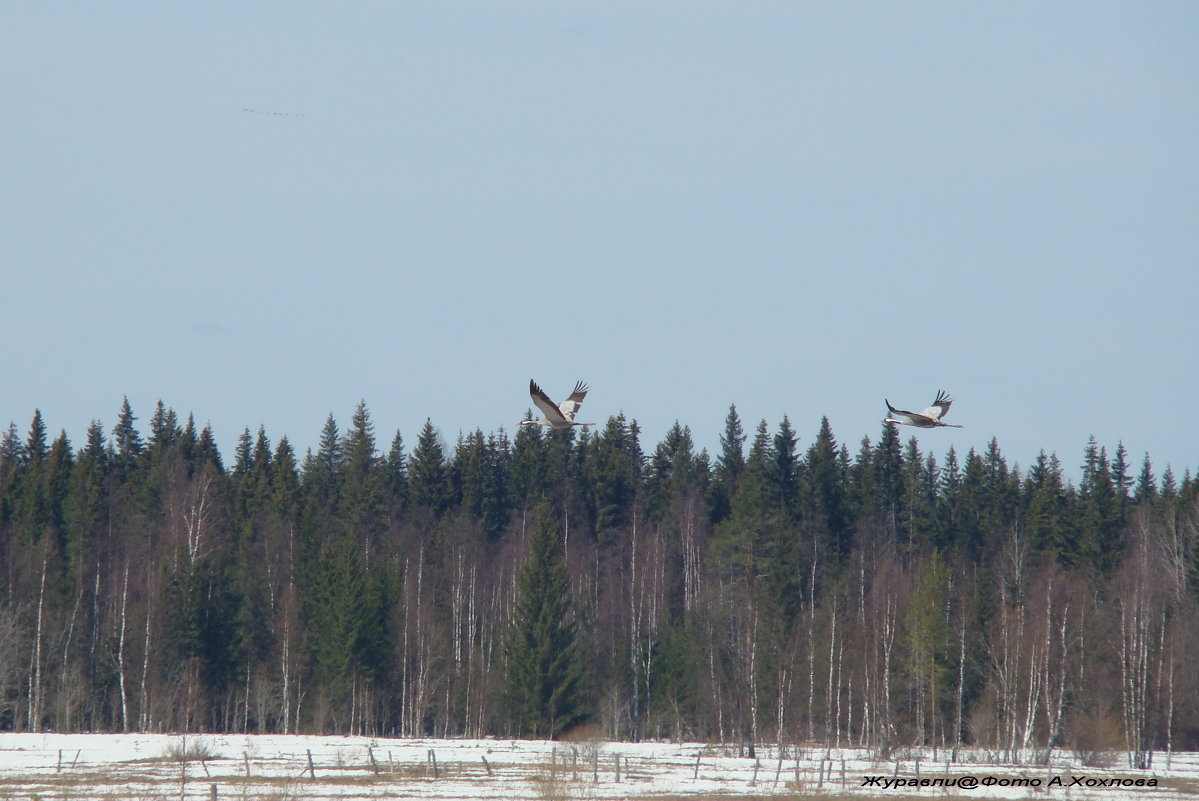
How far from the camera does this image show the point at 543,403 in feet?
95.9

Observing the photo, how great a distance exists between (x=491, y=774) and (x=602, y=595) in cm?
3934

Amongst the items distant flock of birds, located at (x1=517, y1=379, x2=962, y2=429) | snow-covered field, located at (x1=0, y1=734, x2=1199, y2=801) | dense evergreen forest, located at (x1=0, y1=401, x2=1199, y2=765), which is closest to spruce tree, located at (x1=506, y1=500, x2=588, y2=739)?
dense evergreen forest, located at (x1=0, y1=401, x2=1199, y2=765)

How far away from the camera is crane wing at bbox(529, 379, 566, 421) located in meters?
28.8

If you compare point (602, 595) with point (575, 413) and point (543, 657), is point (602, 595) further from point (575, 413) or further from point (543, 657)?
point (575, 413)

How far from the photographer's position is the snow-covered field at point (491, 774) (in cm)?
Answer: 3472

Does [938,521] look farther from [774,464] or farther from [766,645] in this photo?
[766,645]

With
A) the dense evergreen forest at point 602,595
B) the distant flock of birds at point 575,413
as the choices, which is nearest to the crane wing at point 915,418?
A: the distant flock of birds at point 575,413

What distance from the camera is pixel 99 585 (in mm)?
73750

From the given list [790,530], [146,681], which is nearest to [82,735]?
[146,681]

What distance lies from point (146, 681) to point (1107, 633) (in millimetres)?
40444

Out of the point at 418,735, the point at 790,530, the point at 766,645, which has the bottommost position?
the point at 418,735

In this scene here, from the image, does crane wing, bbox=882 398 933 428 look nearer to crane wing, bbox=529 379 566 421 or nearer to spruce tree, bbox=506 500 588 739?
crane wing, bbox=529 379 566 421

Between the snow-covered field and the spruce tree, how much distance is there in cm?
869

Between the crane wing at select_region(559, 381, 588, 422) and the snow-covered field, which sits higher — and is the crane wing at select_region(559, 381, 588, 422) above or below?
above
